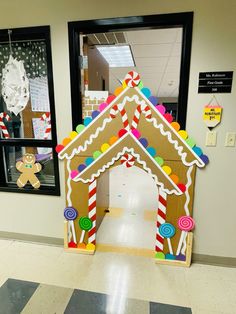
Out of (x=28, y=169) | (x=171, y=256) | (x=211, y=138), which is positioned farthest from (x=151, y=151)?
(x=28, y=169)

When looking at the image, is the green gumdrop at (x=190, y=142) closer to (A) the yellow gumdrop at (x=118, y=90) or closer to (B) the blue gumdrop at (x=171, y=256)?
(A) the yellow gumdrop at (x=118, y=90)

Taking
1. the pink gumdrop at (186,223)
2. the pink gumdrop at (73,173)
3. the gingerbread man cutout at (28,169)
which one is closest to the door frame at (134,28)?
the pink gumdrop at (73,173)

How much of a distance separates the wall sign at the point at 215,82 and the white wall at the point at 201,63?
0.04m

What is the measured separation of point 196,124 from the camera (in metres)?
1.85

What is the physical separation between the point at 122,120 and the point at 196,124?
0.67 metres

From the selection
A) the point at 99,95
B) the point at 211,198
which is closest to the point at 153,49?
the point at 99,95

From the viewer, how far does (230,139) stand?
5.98 ft

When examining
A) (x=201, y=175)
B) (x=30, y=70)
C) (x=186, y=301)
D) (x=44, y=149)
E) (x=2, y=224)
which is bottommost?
(x=186, y=301)

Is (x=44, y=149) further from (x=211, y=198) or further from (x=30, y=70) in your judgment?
(x=211, y=198)

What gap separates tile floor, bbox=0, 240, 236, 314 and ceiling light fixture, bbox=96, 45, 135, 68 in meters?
2.99

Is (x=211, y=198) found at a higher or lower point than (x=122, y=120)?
lower

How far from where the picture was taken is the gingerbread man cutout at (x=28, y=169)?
2232mm

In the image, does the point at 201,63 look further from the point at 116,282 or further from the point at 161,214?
the point at 116,282

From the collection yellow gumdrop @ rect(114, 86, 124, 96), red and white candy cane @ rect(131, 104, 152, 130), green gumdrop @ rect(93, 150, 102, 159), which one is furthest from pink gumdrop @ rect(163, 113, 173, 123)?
green gumdrop @ rect(93, 150, 102, 159)
